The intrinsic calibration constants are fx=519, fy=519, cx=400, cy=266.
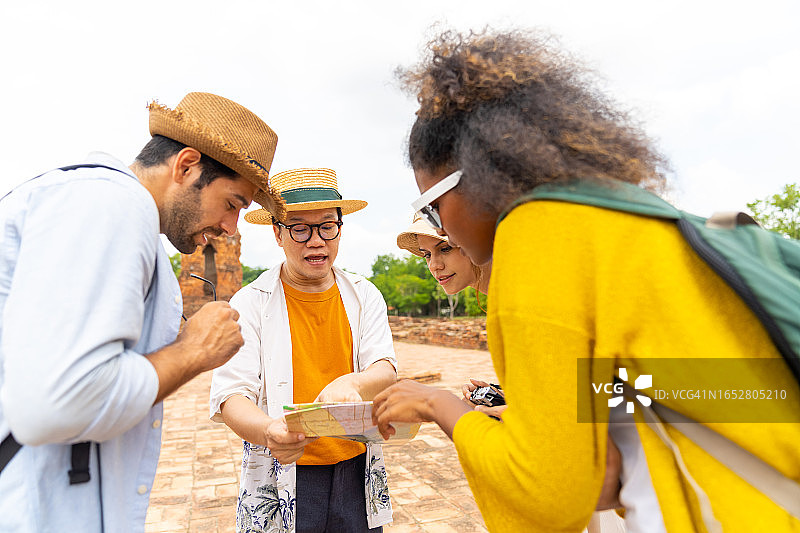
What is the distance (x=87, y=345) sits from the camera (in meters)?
1.01

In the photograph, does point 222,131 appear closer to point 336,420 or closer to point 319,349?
point 336,420

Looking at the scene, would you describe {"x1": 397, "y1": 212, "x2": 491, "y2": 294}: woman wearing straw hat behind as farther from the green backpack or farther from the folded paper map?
the green backpack

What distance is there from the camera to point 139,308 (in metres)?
1.15

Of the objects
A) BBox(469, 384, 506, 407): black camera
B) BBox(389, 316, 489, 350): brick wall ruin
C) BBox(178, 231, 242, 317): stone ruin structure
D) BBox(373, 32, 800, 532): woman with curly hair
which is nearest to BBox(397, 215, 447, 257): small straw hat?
BBox(469, 384, 506, 407): black camera

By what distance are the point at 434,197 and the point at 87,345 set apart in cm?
81

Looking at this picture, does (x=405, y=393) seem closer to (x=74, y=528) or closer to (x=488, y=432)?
(x=488, y=432)

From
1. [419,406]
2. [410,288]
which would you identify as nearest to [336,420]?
[419,406]

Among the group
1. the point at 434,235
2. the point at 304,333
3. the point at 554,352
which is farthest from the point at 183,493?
the point at 554,352

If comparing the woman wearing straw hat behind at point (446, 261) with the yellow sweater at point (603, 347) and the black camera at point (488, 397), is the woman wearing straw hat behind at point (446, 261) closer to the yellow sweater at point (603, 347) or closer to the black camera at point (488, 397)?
the black camera at point (488, 397)

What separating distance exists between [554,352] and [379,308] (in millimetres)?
1622

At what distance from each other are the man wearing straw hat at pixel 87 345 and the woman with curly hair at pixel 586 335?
71 centimetres

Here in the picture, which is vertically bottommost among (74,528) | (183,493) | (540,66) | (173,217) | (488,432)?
(183,493)

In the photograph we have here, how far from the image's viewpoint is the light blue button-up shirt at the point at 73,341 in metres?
0.99

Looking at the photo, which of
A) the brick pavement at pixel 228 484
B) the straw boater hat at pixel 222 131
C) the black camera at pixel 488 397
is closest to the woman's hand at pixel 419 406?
the black camera at pixel 488 397
